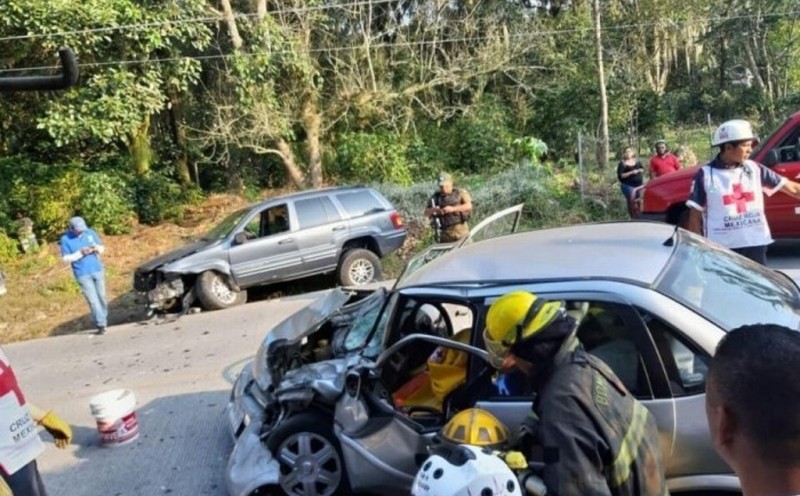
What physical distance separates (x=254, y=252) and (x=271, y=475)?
22.9 ft

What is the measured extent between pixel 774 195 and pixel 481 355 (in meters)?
6.77

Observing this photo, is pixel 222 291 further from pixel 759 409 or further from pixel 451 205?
pixel 759 409

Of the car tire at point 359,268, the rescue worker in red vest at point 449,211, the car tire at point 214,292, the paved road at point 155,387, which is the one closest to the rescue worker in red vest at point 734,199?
the paved road at point 155,387

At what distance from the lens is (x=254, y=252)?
10477 mm

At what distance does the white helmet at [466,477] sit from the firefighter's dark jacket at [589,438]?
25 centimetres

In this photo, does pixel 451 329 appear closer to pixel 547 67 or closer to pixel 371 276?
pixel 371 276

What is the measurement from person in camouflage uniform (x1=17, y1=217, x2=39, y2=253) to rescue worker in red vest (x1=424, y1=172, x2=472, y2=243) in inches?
441

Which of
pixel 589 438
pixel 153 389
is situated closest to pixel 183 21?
pixel 153 389

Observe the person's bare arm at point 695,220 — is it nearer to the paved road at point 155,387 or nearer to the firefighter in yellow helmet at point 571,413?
the paved road at point 155,387

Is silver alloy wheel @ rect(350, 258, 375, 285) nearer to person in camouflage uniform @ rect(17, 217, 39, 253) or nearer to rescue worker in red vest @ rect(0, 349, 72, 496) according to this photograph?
rescue worker in red vest @ rect(0, 349, 72, 496)

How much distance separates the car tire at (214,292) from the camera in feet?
33.4

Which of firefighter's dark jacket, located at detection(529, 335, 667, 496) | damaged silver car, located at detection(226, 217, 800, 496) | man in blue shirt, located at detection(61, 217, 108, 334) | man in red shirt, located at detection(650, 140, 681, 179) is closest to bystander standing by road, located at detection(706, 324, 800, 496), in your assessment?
firefighter's dark jacket, located at detection(529, 335, 667, 496)

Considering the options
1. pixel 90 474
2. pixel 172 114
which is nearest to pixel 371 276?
pixel 90 474

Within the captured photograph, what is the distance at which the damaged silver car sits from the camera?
3.03 m
